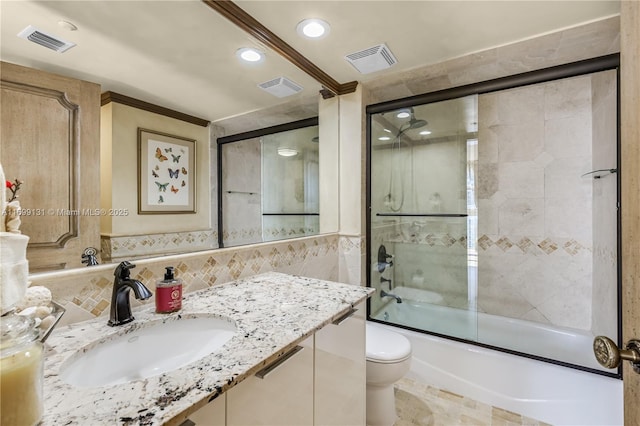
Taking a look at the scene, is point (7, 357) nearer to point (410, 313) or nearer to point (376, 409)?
point (376, 409)

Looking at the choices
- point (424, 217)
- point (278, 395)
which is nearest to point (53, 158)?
point (278, 395)

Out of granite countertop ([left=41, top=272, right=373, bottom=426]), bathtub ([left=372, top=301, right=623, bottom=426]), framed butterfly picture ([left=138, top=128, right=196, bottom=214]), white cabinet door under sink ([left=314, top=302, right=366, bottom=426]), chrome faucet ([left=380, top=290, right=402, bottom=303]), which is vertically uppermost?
framed butterfly picture ([left=138, top=128, right=196, bottom=214])

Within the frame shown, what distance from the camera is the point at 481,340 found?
6.45ft

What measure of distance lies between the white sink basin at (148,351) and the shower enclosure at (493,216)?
4.97 feet

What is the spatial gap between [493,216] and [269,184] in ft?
6.41

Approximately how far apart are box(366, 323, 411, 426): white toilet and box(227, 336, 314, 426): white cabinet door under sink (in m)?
0.70

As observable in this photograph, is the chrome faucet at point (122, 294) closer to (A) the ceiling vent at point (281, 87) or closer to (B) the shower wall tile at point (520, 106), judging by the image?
(A) the ceiling vent at point (281, 87)

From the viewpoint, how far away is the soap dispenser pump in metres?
0.92

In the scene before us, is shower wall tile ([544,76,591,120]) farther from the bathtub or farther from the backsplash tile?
the backsplash tile

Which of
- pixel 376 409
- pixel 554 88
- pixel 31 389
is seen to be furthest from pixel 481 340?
pixel 31 389

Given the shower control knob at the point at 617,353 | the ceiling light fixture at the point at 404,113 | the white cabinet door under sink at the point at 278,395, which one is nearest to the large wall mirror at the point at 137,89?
the white cabinet door under sink at the point at 278,395

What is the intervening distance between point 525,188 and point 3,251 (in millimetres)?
2928

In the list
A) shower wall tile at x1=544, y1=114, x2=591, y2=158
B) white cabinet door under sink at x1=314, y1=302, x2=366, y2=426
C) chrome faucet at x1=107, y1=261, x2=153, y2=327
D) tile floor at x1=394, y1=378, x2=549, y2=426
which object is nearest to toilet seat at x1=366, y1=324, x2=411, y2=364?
white cabinet door under sink at x1=314, y1=302, x2=366, y2=426

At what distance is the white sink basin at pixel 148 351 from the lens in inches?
27.7
